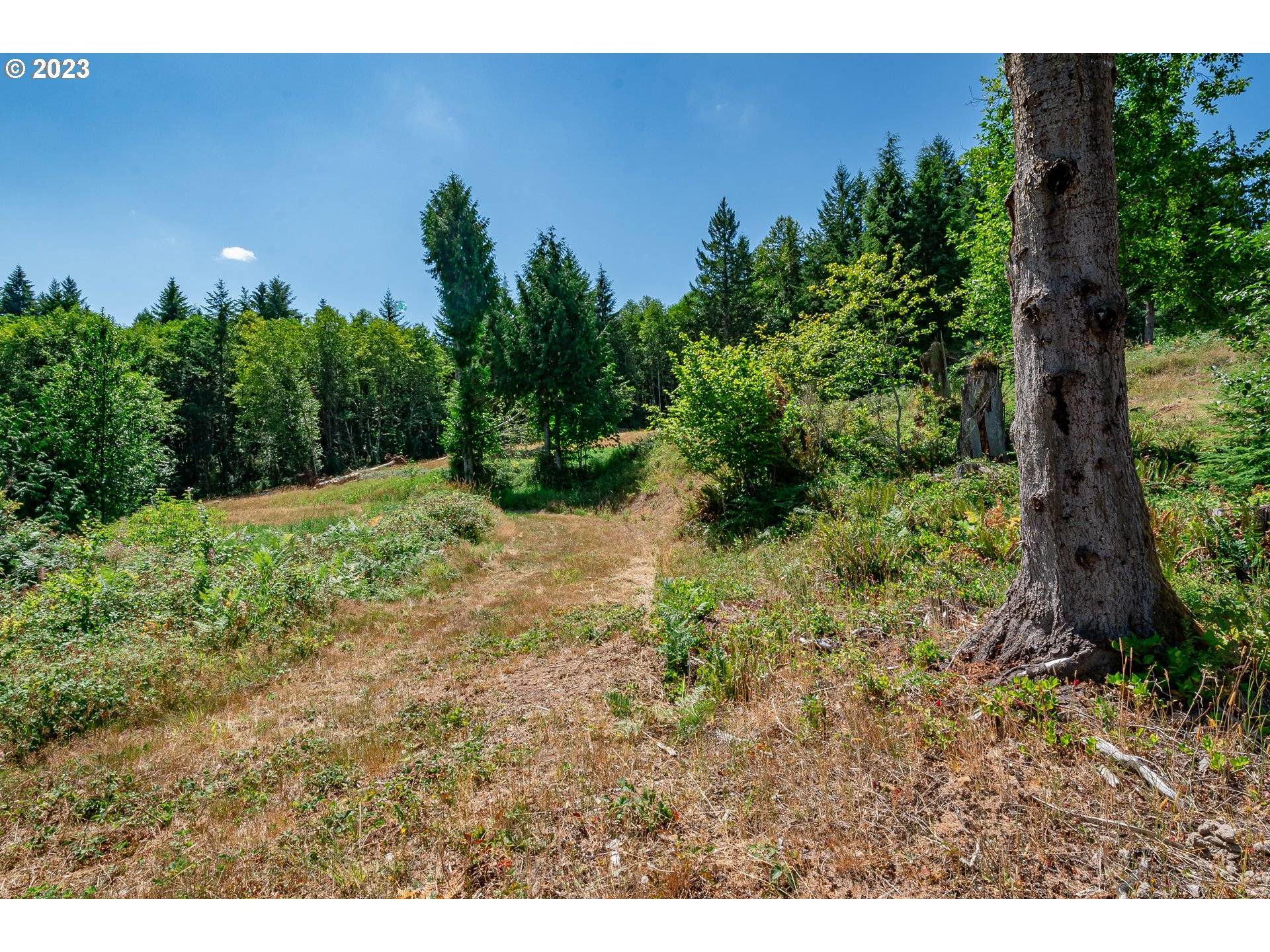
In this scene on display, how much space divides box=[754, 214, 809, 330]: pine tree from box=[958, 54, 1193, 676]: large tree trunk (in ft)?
82.9

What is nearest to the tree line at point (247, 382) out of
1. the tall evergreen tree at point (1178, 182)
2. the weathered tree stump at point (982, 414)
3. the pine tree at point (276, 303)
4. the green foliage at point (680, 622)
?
the pine tree at point (276, 303)

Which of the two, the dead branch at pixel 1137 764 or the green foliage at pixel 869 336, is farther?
the green foliage at pixel 869 336

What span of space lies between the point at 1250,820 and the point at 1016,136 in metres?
4.21

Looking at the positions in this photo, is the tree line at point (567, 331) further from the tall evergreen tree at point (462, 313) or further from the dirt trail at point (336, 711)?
the dirt trail at point (336, 711)

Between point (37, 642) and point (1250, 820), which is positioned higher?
point (37, 642)

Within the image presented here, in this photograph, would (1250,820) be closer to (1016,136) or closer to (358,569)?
(1016,136)

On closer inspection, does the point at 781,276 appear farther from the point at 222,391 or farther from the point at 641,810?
the point at 222,391

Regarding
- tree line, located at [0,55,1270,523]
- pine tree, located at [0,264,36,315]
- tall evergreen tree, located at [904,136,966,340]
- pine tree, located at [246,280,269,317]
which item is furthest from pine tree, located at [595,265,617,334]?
pine tree, located at [0,264,36,315]

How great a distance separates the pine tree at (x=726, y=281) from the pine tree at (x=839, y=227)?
167 inches

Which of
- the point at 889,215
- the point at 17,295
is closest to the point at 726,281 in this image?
the point at 889,215

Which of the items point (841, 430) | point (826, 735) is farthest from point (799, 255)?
point (826, 735)

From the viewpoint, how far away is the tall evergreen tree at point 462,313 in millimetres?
21609

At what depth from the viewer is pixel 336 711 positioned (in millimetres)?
4672

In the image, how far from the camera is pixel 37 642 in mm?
5547
